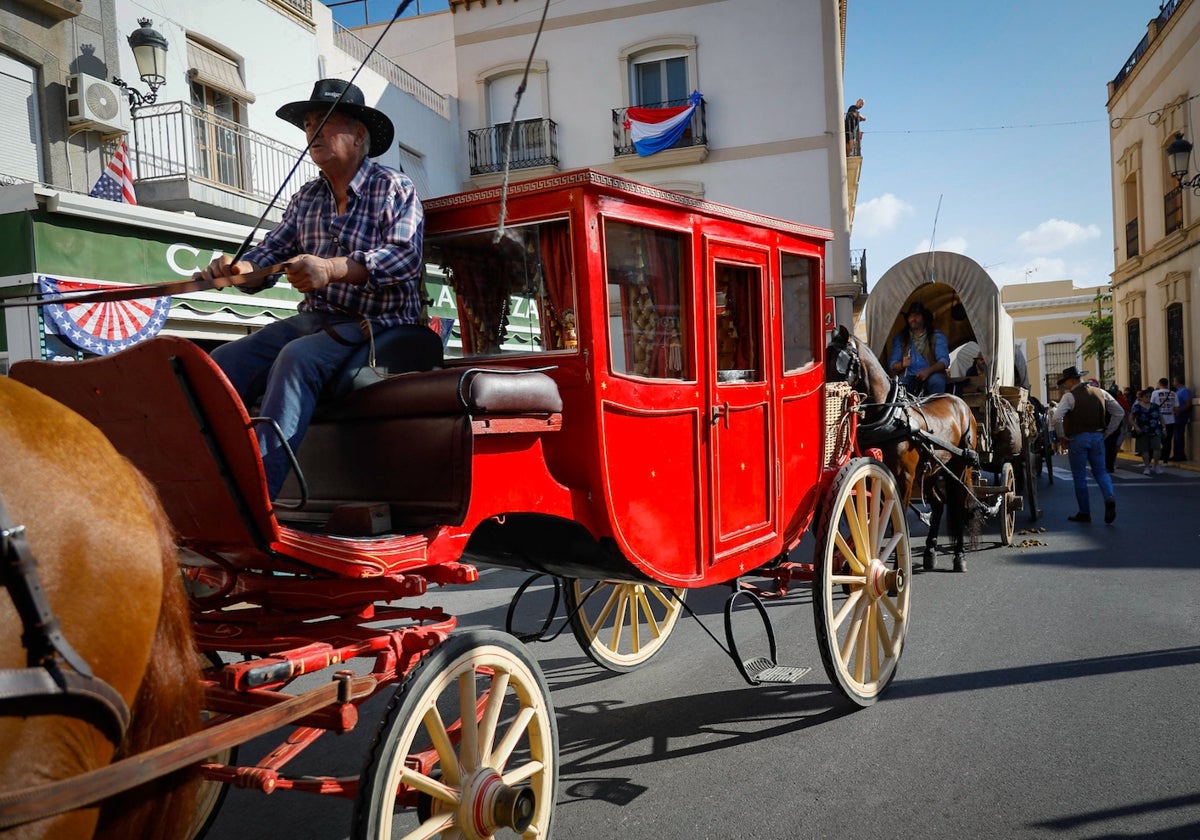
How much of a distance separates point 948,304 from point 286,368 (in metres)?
9.56

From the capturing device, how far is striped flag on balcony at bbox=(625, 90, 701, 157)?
18094 mm

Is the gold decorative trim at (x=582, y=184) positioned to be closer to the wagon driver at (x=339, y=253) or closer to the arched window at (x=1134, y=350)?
the wagon driver at (x=339, y=253)

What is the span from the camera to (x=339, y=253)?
2982 millimetres

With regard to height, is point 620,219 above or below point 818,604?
above

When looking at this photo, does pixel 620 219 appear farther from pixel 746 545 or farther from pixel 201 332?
pixel 201 332

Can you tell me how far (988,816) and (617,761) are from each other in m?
1.39

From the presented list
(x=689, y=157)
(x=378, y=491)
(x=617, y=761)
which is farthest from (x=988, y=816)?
(x=689, y=157)

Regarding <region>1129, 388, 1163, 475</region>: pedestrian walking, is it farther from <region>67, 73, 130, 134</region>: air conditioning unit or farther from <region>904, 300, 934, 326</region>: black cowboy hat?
<region>67, 73, 130, 134</region>: air conditioning unit

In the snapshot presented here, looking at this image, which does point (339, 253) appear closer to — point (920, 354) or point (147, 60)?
point (920, 354)

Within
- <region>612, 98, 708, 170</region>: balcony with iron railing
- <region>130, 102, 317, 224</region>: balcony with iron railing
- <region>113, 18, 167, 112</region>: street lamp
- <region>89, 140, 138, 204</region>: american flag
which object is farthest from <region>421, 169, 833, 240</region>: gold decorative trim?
<region>612, 98, 708, 170</region>: balcony with iron railing

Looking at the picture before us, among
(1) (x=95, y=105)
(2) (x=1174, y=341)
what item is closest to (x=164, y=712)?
(1) (x=95, y=105)

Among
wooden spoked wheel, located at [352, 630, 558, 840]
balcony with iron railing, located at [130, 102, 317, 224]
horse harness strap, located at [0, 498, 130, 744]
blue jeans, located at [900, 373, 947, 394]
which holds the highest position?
balcony with iron railing, located at [130, 102, 317, 224]

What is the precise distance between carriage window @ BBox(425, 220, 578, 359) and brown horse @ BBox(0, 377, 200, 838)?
1.69 metres

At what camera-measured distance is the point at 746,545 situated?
12.8 ft
